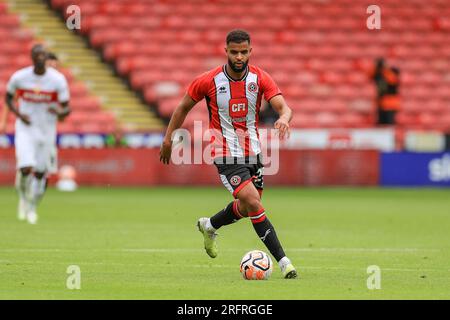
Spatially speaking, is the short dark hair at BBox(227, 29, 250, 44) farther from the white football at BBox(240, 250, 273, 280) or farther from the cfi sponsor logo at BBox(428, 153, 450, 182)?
the cfi sponsor logo at BBox(428, 153, 450, 182)

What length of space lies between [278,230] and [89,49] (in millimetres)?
16493

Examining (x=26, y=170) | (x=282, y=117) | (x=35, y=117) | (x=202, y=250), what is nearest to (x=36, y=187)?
(x=26, y=170)

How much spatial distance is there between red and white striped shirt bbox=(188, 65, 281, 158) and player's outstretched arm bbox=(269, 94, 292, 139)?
0.08m

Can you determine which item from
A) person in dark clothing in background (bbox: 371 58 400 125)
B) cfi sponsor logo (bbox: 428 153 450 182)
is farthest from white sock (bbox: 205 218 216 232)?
person in dark clothing in background (bbox: 371 58 400 125)

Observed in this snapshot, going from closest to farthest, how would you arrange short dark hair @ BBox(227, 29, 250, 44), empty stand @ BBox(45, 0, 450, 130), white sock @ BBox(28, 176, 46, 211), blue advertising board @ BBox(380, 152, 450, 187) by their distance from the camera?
short dark hair @ BBox(227, 29, 250, 44), white sock @ BBox(28, 176, 46, 211), blue advertising board @ BBox(380, 152, 450, 187), empty stand @ BBox(45, 0, 450, 130)

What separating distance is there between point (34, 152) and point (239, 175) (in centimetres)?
681

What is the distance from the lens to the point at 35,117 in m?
17.0

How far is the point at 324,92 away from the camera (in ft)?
102

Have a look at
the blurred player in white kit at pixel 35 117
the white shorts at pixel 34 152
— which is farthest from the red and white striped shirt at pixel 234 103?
the white shorts at pixel 34 152

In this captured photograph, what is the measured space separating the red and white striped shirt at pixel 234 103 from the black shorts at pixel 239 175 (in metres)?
0.11

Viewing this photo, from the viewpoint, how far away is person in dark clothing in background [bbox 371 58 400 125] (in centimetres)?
2821
